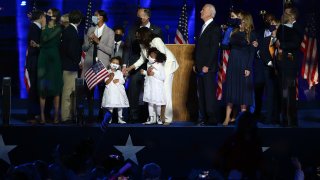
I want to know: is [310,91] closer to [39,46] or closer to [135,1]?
[135,1]

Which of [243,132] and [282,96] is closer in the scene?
[243,132]

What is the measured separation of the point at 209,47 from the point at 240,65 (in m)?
0.50

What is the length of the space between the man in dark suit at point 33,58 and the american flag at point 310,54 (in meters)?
5.12

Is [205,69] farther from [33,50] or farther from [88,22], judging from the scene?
[88,22]

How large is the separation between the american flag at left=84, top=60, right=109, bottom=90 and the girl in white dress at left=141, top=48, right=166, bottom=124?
581 mm

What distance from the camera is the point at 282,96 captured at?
Answer: 13.5m

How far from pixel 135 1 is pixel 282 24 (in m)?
5.94

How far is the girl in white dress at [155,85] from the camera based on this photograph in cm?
1346

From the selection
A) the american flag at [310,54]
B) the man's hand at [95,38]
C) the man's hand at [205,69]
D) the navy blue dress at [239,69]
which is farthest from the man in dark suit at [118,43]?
the american flag at [310,54]

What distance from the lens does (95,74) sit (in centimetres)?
1370

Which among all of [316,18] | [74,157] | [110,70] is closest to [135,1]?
[316,18]

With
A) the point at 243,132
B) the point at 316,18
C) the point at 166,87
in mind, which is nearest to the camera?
the point at 243,132

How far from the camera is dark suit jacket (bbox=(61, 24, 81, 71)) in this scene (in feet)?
45.3

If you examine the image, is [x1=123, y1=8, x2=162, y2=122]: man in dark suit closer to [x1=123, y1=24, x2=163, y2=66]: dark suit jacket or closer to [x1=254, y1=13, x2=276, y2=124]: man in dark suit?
[x1=123, y1=24, x2=163, y2=66]: dark suit jacket
